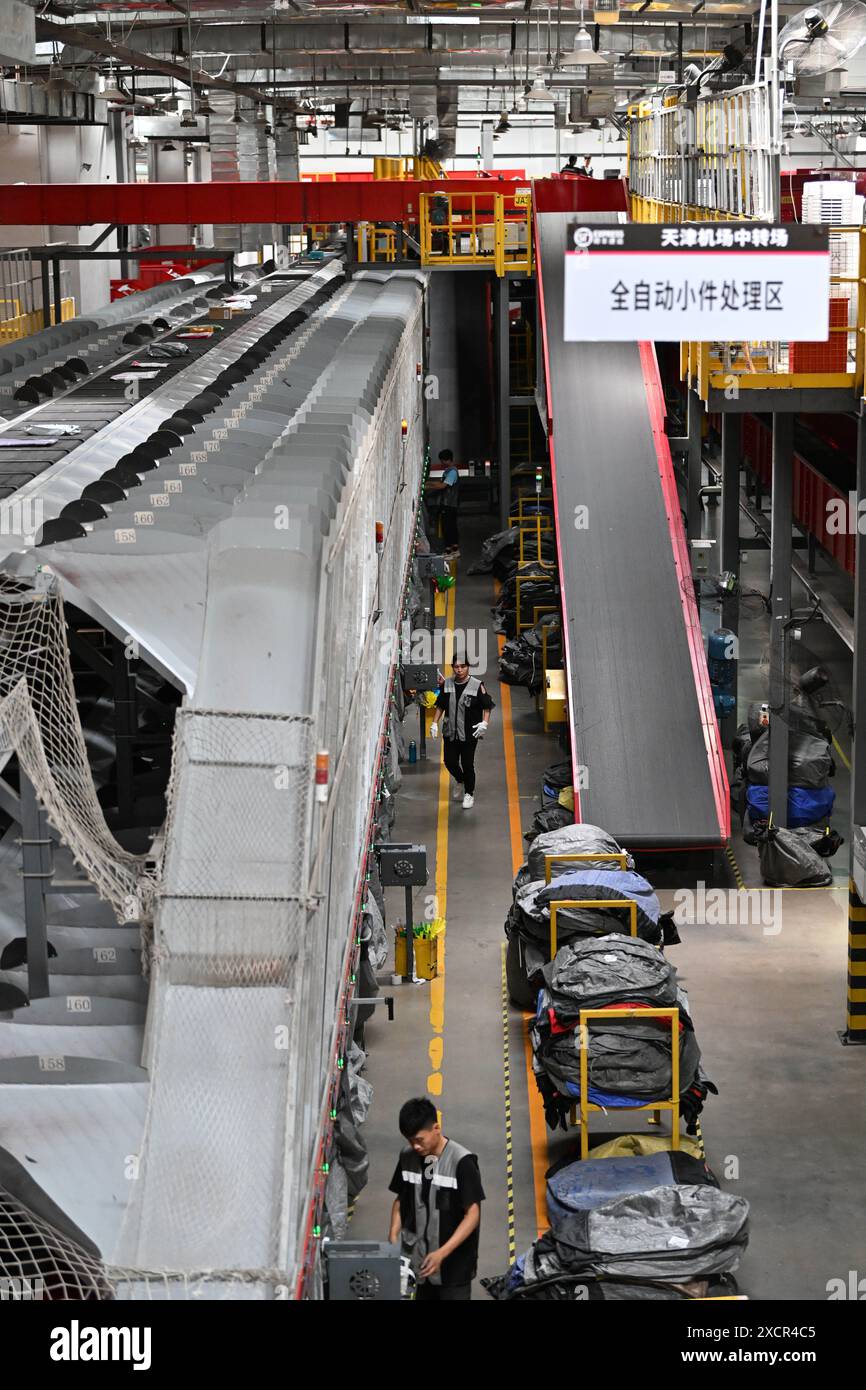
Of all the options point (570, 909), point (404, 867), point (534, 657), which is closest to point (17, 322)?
point (534, 657)

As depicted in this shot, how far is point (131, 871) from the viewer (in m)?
6.69

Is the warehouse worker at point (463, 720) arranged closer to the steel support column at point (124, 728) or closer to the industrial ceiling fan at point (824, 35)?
the steel support column at point (124, 728)

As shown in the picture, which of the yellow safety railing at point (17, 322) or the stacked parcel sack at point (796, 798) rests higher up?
the yellow safety railing at point (17, 322)

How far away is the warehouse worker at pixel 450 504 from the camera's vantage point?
24.8m

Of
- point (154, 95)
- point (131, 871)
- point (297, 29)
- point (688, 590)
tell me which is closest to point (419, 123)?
point (154, 95)

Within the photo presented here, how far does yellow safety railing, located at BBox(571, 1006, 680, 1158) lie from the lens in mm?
8680

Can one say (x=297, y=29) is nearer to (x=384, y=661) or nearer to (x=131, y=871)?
(x=384, y=661)

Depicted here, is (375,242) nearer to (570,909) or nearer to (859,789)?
(859,789)

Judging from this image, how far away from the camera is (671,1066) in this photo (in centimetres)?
886

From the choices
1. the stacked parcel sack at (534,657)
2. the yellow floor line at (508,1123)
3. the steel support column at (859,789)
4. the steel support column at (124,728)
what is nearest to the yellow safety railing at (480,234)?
the stacked parcel sack at (534,657)

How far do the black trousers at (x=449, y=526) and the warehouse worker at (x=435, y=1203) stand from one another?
60.7 feet

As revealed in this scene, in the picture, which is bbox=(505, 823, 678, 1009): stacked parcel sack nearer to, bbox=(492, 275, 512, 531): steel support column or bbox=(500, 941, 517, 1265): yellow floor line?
bbox=(500, 941, 517, 1265): yellow floor line
